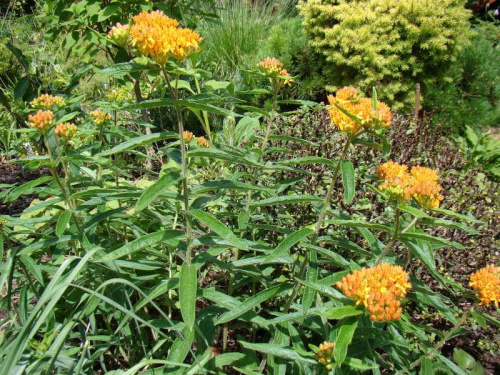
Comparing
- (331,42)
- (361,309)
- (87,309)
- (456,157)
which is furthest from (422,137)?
(87,309)

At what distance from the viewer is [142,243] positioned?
123 centimetres

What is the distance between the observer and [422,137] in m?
3.26

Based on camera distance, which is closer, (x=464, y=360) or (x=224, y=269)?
(x=224, y=269)

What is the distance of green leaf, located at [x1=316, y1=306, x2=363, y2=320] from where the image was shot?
3.33 ft

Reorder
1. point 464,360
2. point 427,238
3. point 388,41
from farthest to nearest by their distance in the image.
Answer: point 388,41, point 464,360, point 427,238

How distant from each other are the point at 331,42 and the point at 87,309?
4.05 metres

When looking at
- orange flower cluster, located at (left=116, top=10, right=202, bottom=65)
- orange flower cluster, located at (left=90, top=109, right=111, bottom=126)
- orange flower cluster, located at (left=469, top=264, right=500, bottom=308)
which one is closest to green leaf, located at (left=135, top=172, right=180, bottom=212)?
orange flower cluster, located at (left=116, top=10, right=202, bottom=65)

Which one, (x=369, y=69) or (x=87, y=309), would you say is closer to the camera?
(x=87, y=309)

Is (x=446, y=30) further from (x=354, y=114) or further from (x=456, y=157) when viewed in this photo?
(x=354, y=114)

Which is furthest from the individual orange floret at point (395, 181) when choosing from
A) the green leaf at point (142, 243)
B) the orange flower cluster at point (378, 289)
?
the green leaf at point (142, 243)

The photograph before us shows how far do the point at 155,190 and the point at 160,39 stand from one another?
408mm

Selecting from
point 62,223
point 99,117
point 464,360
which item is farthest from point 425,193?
point 99,117

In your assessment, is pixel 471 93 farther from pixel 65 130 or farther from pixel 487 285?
pixel 65 130

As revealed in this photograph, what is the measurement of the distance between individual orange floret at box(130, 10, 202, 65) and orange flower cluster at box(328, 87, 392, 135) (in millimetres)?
459
